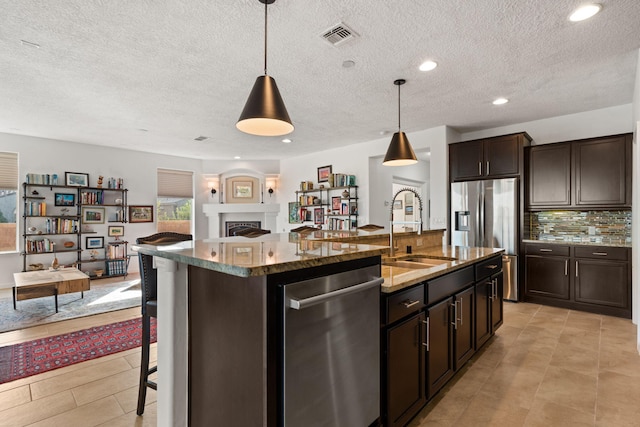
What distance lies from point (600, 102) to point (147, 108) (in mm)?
5854

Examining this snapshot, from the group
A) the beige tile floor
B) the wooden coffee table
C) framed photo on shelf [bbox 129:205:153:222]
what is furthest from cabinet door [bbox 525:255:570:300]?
framed photo on shelf [bbox 129:205:153:222]

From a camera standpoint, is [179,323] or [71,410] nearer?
[179,323]

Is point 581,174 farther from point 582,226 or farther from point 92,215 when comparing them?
point 92,215

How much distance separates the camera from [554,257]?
436cm

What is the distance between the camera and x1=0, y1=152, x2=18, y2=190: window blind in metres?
5.72

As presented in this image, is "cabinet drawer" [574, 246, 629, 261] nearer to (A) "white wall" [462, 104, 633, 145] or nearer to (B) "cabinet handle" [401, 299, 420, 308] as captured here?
(A) "white wall" [462, 104, 633, 145]

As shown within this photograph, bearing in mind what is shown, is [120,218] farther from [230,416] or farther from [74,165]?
[230,416]

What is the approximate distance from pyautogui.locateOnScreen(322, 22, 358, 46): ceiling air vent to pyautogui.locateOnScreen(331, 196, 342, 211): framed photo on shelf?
4.41 m

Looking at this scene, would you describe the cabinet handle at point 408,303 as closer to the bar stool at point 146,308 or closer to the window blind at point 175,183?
the bar stool at point 146,308

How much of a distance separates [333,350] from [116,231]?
6.90 m

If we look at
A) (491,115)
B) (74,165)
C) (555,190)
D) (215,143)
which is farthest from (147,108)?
(555,190)

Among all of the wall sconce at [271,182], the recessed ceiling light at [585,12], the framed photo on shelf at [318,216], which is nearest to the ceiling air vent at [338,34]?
the recessed ceiling light at [585,12]

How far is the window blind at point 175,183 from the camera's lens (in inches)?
299

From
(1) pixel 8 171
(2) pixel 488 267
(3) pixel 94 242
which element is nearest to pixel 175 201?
(3) pixel 94 242
